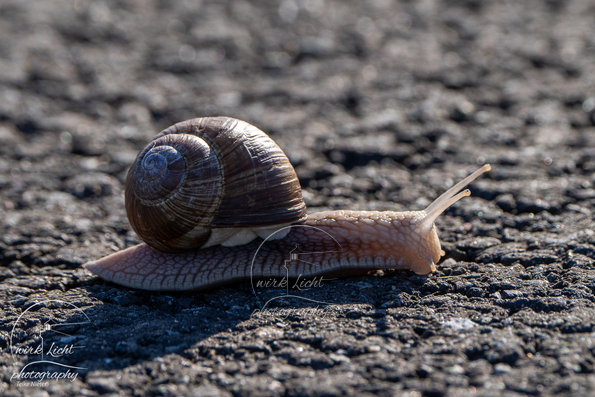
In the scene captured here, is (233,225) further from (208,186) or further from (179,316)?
(179,316)

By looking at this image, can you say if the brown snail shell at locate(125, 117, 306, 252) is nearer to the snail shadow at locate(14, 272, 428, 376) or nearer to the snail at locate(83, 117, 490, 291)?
the snail at locate(83, 117, 490, 291)

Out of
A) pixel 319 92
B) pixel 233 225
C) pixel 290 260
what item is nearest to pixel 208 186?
pixel 233 225

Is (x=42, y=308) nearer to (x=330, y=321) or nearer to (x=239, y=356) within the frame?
(x=239, y=356)

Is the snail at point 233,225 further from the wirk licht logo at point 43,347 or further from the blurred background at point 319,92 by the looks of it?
the blurred background at point 319,92

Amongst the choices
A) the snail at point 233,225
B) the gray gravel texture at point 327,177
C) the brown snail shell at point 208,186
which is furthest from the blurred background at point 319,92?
the brown snail shell at point 208,186

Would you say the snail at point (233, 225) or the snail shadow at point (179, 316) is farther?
the snail at point (233, 225)

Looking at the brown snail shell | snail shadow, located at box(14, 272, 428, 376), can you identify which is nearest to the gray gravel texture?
snail shadow, located at box(14, 272, 428, 376)
